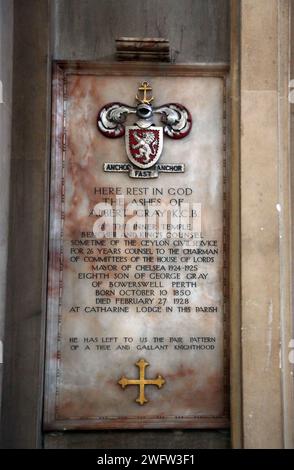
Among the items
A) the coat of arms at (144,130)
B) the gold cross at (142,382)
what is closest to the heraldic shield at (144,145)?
the coat of arms at (144,130)

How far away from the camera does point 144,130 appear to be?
551 centimetres

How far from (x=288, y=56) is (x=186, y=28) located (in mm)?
977

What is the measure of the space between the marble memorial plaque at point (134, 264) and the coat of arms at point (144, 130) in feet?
0.16

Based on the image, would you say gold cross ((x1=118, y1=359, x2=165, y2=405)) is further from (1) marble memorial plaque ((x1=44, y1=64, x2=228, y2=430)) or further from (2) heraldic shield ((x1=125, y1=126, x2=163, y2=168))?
(2) heraldic shield ((x1=125, y1=126, x2=163, y2=168))

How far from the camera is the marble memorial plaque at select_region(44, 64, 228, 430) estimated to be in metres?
5.29

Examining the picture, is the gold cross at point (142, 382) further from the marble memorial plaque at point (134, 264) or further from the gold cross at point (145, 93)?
the gold cross at point (145, 93)

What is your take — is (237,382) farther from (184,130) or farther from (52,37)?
(52,37)

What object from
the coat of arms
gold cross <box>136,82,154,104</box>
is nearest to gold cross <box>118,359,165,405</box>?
the coat of arms

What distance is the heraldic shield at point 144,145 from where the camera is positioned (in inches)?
215

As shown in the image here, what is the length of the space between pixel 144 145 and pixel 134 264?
1.07 m

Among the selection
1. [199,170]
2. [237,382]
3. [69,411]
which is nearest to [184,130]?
[199,170]

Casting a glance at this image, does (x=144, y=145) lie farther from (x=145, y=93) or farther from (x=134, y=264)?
(x=134, y=264)

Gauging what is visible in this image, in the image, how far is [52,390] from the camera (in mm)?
5270
